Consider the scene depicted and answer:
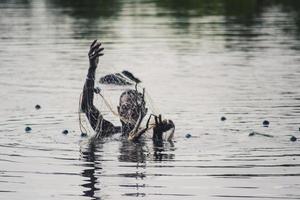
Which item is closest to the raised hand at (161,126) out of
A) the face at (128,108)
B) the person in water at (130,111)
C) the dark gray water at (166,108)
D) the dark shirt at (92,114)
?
the person in water at (130,111)

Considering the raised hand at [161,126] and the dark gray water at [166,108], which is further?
the raised hand at [161,126]

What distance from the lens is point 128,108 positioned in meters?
16.7

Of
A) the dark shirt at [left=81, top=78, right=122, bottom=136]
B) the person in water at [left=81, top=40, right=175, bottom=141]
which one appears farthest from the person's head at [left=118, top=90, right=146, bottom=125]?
the dark shirt at [left=81, top=78, right=122, bottom=136]

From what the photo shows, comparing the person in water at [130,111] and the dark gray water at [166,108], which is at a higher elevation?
the person in water at [130,111]

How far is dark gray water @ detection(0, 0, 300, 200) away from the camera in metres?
13.7

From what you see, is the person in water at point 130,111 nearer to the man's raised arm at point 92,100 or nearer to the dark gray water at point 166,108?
the man's raised arm at point 92,100

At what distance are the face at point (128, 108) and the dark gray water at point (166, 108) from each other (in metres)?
0.54

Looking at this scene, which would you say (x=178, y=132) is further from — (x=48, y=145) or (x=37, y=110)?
(x=37, y=110)

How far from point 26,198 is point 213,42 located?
25627 millimetres

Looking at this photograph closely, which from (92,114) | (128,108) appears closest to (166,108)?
(92,114)

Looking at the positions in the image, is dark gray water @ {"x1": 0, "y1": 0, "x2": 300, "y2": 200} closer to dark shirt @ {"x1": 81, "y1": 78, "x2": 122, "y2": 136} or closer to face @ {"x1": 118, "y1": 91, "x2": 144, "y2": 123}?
dark shirt @ {"x1": 81, "y1": 78, "x2": 122, "y2": 136}

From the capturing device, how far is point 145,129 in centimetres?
1642

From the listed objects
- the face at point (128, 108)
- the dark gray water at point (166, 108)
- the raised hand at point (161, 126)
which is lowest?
the dark gray water at point (166, 108)

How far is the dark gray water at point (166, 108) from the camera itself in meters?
13.7
